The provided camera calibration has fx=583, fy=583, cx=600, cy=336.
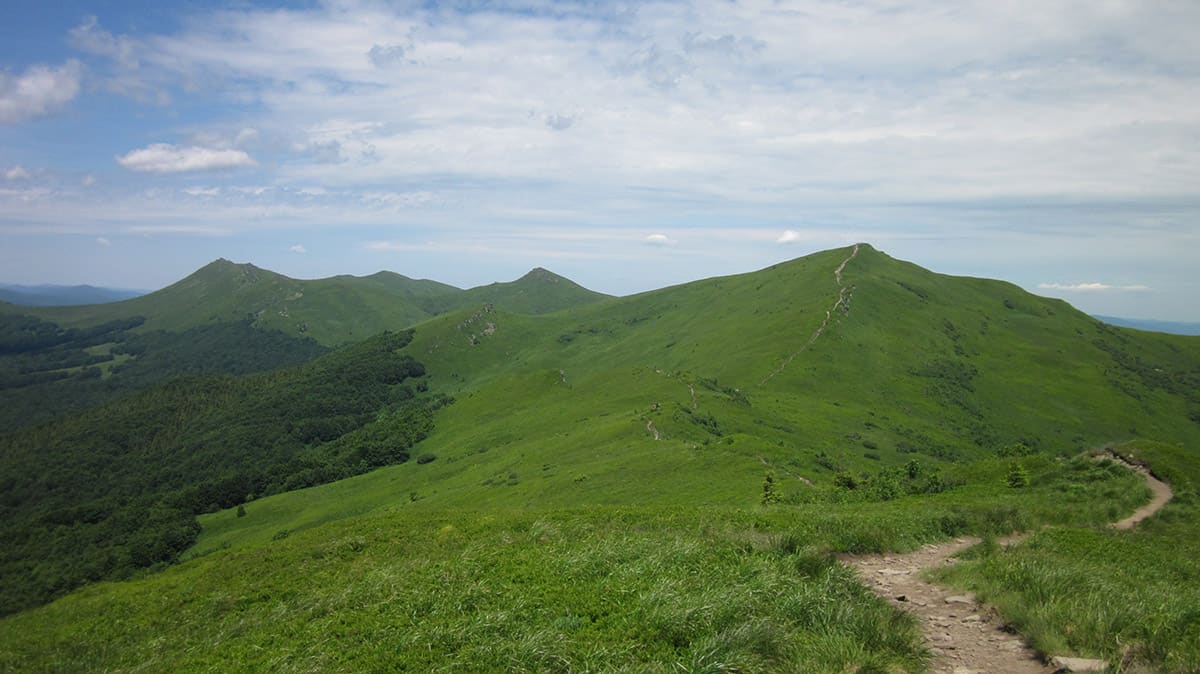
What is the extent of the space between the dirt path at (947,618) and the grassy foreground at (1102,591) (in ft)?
1.29

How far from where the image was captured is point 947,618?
43.7 ft

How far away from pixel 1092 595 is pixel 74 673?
2977cm

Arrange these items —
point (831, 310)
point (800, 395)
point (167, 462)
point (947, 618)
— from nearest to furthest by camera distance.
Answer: point (947, 618) < point (800, 395) < point (831, 310) < point (167, 462)

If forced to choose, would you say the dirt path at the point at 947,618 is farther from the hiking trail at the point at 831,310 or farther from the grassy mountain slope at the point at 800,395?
the hiking trail at the point at 831,310

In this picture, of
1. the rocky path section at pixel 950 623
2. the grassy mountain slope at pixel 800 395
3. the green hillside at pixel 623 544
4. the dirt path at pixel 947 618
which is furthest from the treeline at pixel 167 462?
the rocky path section at pixel 950 623

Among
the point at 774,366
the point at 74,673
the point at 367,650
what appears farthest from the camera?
the point at 774,366

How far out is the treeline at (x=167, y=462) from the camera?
9575 centimetres

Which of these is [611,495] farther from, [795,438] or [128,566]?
[128,566]

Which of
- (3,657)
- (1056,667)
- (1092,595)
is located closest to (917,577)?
(1092,595)

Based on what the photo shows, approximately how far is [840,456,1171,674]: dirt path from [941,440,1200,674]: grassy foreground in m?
0.39

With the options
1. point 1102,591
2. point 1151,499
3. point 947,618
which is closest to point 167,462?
point 947,618

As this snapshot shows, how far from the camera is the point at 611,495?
4462 centimetres

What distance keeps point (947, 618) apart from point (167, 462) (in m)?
193

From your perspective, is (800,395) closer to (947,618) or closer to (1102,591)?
(1102,591)
